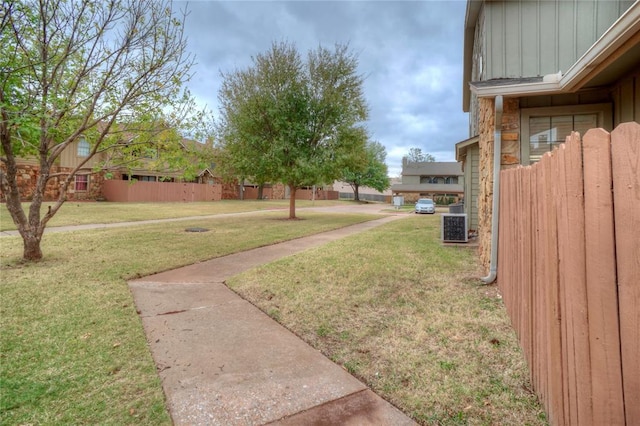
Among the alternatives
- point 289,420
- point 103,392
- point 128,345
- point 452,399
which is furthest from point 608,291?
point 128,345

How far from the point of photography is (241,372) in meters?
2.82

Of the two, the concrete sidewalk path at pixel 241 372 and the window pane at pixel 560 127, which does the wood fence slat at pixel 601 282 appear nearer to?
the concrete sidewalk path at pixel 241 372

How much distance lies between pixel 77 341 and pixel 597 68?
5.91 m

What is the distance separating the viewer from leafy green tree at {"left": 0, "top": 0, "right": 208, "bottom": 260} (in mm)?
5809

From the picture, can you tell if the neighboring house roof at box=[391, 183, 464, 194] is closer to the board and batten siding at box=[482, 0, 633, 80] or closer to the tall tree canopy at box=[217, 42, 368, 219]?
the tall tree canopy at box=[217, 42, 368, 219]

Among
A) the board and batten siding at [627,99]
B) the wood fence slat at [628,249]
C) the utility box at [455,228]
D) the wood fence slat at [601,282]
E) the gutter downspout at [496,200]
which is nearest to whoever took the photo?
the wood fence slat at [628,249]

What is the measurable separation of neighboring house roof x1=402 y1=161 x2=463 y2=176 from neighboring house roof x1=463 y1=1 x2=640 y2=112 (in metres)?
42.6

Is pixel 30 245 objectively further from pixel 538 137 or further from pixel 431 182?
pixel 431 182

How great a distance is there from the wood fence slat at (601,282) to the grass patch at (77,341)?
7.90 ft

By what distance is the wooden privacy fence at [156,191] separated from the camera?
27328 millimetres

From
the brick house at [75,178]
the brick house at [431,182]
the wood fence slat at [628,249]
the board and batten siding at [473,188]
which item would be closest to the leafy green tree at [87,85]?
the wood fence slat at [628,249]

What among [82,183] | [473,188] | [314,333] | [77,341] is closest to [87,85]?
[77,341]

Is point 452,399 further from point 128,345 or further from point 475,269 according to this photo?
point 475,269

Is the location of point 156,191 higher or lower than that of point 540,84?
lower
